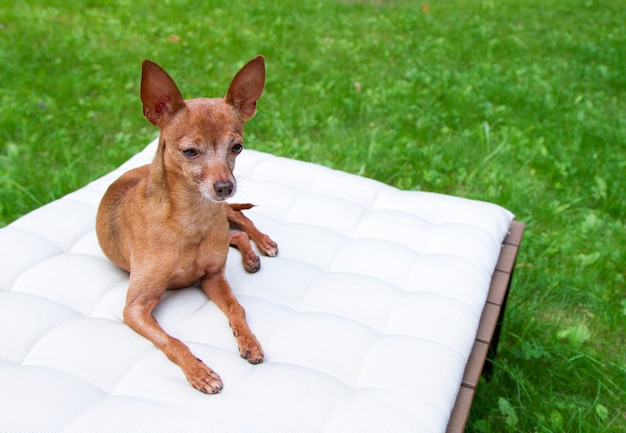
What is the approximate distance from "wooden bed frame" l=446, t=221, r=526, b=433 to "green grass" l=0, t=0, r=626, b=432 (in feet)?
1.61

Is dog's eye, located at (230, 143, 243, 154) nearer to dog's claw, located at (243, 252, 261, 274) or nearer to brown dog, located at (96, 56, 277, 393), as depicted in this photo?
brown dog, located at (96, 56, 277, 393)

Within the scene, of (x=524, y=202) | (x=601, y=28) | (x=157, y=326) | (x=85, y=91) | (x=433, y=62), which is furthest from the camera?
(x=601, y=28)

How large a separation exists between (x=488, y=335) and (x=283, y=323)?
84 centimetres

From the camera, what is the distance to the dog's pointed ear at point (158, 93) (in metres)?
2.19

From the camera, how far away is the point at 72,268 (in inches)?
105

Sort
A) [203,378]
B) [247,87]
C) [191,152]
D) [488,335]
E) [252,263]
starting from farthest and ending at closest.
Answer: [252,263], [488,335], [247,87], [191,152], [203,378]

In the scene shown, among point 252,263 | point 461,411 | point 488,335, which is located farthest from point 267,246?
point 461,411

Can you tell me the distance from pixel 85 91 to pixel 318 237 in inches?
137

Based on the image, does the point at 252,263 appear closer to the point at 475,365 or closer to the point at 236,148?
the point at 236,148

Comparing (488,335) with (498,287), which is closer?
(488,335)

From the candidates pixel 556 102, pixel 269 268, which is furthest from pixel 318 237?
pixel 556 102

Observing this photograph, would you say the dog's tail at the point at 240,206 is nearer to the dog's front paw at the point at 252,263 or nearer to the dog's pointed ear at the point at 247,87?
the dog's front paw at the point at 252,263

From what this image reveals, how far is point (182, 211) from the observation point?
2383mm

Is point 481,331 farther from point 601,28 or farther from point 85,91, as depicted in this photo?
point 601,28
